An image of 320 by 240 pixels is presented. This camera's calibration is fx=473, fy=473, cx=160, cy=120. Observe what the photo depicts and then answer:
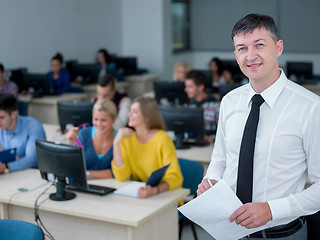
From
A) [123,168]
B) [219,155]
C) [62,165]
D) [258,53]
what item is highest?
[258,53]

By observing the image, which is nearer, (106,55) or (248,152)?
(248,152)

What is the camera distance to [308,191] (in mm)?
1568

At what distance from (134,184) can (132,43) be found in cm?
777

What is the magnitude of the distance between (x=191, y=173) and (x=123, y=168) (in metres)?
0.53

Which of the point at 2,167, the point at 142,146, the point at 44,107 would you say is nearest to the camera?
the point at 142,146

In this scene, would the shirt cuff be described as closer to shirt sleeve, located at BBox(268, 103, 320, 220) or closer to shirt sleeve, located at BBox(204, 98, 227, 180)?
shirt sleeve, located at BBox(268, 103, 320, 220)

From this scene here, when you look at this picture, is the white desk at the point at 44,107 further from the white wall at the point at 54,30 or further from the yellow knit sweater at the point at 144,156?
the yellow knit sweater at the point at 144,156

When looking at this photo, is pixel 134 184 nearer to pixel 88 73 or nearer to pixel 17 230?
pixel 17 230

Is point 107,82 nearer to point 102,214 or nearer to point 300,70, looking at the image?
point 102,214

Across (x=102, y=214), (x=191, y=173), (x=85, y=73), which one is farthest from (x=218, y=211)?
(x=85, y=73)

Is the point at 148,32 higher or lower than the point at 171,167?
higher

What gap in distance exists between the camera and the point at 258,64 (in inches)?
61.1

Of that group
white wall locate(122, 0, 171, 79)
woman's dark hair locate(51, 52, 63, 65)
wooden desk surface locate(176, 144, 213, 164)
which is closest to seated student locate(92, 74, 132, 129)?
wooden desk surface locate(176, 144, 213, 164)

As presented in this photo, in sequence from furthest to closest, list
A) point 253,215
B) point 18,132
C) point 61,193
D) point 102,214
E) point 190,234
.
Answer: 1. point 190,234
2. point 18,132
3. point 61,193
4. point 102,214
5. point 253,215
